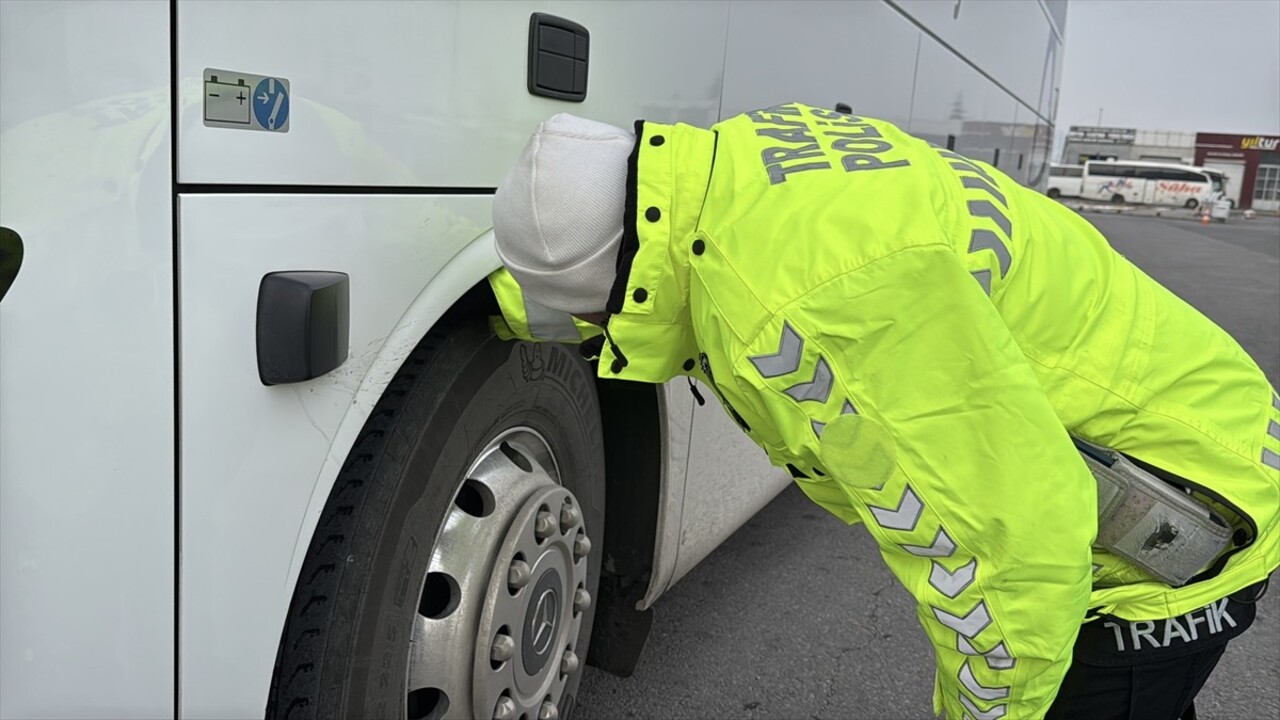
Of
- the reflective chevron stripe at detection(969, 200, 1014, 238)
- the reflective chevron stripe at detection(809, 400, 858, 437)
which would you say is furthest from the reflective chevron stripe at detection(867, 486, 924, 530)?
the reflective chevron stripe at detection(969, 200, 1014, 238)

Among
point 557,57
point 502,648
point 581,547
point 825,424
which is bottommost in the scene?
point 502,648

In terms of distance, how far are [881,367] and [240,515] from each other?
2.81ft

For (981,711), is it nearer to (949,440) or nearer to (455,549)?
(949,440)

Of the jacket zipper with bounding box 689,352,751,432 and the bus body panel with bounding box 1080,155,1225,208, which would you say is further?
the bus body panel with bounding box 1080,155,1225,208

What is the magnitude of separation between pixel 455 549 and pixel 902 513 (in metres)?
0.85

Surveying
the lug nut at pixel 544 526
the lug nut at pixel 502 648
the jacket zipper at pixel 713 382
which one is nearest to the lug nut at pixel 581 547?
the lug nut at pixel 544 526

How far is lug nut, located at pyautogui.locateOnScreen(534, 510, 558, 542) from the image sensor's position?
82.0 inches

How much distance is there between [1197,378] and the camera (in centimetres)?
166

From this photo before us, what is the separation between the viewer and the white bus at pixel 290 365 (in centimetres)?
119

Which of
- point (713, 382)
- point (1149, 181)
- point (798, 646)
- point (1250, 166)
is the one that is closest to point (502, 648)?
point (713, 382)

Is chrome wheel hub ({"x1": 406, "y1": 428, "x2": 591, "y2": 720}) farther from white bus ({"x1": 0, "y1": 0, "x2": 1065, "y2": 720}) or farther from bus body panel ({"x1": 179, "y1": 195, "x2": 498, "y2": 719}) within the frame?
bus body panel ({"x1": 179, "y1": 195, "x2": 498, "y2": 719})

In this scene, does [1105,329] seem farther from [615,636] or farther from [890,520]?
[615,636]

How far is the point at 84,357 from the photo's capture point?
1211 mm

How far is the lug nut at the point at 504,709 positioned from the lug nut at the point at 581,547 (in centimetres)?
33
